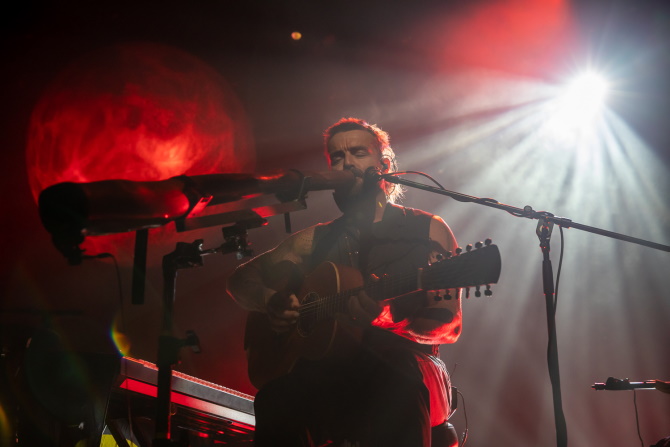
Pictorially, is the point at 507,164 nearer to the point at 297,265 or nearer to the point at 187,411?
the point at 297,265

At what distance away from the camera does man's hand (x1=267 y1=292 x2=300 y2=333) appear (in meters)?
2.98

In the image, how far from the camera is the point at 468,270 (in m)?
2.34

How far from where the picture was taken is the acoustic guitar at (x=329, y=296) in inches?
91.8

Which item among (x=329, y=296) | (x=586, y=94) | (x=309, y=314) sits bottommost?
(x=309, y=314)

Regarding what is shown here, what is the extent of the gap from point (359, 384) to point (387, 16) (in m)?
4.80

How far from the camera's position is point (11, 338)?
2.62 meters

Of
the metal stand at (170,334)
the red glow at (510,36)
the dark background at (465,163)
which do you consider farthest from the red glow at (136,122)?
the metal stand at (170,334)

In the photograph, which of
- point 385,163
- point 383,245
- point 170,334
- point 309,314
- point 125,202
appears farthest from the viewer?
point 385,163

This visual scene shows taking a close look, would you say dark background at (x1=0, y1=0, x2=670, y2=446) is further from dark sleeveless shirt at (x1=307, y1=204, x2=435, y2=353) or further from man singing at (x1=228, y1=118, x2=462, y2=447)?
man singing at (x1=228, y1=118, x2=462, y2=447)

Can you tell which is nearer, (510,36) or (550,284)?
(550,284)

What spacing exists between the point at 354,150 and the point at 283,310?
1.30 m

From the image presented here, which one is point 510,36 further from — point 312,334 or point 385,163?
point 312,334

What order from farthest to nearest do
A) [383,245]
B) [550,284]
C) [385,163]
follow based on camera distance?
[385,163] → [383,245] → [550,284]

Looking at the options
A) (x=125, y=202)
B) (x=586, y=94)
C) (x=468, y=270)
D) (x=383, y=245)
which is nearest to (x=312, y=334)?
(x=383, y=245)
